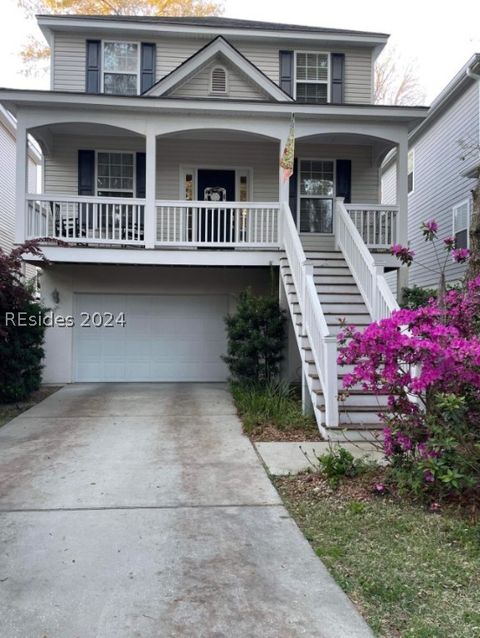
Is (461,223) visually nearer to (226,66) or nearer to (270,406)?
(226,66)

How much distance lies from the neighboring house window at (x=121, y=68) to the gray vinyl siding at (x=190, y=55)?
29 centimetres

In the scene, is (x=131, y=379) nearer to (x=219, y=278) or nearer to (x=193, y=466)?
(x=219, y=278)

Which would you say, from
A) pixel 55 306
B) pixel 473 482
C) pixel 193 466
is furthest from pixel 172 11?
pixel 473 482

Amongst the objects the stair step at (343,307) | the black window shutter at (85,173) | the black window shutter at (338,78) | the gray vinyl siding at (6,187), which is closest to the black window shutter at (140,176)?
the black window shutter at (85,173)

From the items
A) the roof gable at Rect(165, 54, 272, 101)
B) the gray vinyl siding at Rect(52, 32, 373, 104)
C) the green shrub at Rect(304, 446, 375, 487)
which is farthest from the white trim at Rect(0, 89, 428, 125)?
the green shrub at Rect(304, 446, 375, 487)

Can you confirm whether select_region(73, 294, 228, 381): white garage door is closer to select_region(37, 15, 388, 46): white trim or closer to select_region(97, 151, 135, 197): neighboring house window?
select_region(97, 151, 135, 197): neighboring house window

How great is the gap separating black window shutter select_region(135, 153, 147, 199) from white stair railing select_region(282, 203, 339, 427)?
13.2 feet

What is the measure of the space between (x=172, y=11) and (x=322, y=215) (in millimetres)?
13982

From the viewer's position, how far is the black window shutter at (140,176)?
37.9 feet

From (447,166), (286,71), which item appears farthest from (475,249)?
(447,166)

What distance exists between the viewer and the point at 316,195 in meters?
11.9

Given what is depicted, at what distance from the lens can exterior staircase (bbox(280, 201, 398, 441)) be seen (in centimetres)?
627

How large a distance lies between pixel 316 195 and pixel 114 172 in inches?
185

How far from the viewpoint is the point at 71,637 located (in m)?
2.53
